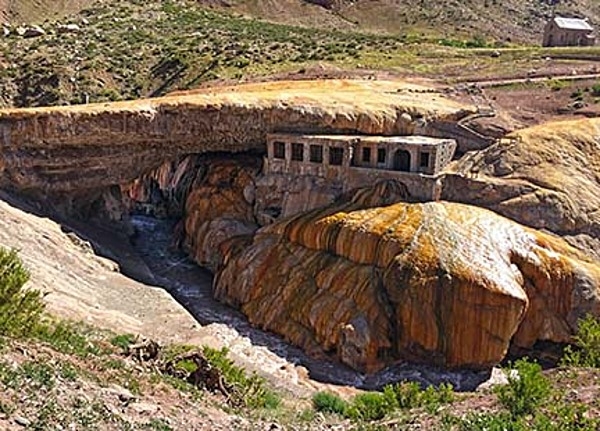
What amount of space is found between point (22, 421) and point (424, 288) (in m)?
22.8

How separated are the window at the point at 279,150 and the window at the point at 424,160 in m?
8.28

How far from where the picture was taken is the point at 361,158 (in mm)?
37906

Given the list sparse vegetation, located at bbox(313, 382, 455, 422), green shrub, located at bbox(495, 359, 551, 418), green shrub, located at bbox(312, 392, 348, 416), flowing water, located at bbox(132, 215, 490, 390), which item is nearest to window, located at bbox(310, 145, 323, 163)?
flowing water, located at bbox(132, 215, 490, 390)

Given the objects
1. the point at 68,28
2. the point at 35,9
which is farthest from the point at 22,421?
the point at 35,9

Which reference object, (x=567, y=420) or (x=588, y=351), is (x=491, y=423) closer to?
(x=567, y=420)

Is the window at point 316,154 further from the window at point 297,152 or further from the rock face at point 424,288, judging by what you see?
the rock face at point 424,288

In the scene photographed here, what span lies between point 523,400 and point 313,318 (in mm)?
18398

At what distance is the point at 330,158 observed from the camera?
3825cm

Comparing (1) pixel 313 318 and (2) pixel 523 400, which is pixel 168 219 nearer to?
(1) pixel 313 318

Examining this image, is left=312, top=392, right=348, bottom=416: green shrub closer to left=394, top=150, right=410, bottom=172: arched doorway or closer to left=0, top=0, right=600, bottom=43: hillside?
left=394, top=150, right=410, bottom=172: arched doorway

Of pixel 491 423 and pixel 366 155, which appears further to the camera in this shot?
pixel 366 155

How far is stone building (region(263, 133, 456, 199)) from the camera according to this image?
119 feet

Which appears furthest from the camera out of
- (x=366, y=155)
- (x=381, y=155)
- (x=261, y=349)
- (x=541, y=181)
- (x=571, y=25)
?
(x=571, y=25)

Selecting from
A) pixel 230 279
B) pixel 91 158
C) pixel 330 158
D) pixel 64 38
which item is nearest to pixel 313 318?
pixel 230 279
